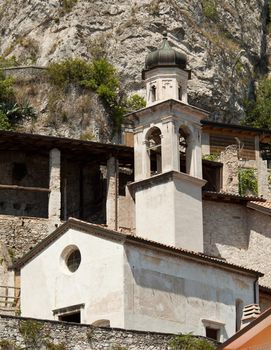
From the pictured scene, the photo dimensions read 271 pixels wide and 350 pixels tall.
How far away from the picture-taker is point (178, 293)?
148 feet

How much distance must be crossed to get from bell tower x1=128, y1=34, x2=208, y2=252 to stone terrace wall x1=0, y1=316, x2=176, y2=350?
11.3 metres

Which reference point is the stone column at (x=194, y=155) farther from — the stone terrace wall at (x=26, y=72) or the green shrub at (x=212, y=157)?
the stone terrace wall at (x=26, y=72)

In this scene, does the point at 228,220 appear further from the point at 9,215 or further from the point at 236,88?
the point at 236,88

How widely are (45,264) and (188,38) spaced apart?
139 ft

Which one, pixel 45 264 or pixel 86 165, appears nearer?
pixel 45 264

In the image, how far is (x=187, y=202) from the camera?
53.5m

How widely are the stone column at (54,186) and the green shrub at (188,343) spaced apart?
15.1 meters

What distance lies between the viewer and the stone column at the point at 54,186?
182 ft

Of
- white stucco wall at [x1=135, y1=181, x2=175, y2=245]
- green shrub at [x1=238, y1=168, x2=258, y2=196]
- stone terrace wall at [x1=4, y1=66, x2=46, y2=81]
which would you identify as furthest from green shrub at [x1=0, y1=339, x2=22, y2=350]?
stone terrace wall at [x1=4, y1=66, x2=46, y2=81]

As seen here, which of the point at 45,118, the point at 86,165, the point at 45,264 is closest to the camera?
the point at 45,264

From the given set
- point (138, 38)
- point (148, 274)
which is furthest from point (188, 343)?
point (138, 38)

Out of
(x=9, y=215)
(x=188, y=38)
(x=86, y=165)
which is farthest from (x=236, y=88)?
(x=9, y=215)

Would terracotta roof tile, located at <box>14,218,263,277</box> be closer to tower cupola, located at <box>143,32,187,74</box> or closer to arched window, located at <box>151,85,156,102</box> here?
arched window, located at <box>151,85,156,102</box>

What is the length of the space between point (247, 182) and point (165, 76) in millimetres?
13456
